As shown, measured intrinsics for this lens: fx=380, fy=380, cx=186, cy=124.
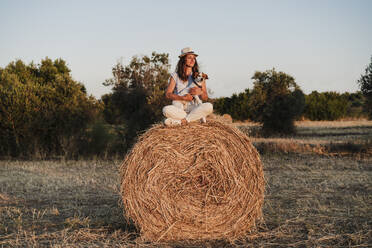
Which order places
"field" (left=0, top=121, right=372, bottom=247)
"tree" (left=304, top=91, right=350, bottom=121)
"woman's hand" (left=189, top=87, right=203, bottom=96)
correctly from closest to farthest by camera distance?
"field" (left=0, top=121, right=372, bottom=247) < "woman's hand" (left=189, top=87, right=203, bottom=96) < "tree" (left=304, top=91, right=350, bottom=121)

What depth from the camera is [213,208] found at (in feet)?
17.5

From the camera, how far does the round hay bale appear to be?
527 centimetres

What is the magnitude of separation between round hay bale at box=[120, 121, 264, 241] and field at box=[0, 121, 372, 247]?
0.28m

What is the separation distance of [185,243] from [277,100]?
17013 millimetres

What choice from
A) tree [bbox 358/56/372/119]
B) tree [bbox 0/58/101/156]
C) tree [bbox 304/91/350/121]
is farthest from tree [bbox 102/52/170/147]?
tree [bbox 304/91/350/121]

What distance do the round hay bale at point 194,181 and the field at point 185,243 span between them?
278 mm

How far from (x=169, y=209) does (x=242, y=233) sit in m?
1.08

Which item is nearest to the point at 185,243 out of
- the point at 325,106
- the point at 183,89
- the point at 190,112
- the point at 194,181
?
the point at 194,181

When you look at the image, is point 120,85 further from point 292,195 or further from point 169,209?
point 169,209

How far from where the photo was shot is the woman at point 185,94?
17.6 feet

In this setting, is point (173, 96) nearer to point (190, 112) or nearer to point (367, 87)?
point (190, 112)

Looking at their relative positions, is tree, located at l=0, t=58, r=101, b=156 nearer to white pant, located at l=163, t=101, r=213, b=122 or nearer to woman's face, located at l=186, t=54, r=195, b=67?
woman's face, located at l=186, t=54, r=195, b=67

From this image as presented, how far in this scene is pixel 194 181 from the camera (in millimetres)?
5438

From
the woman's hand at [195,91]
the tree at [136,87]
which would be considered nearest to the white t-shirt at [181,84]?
the woman's hand at [195,91]
